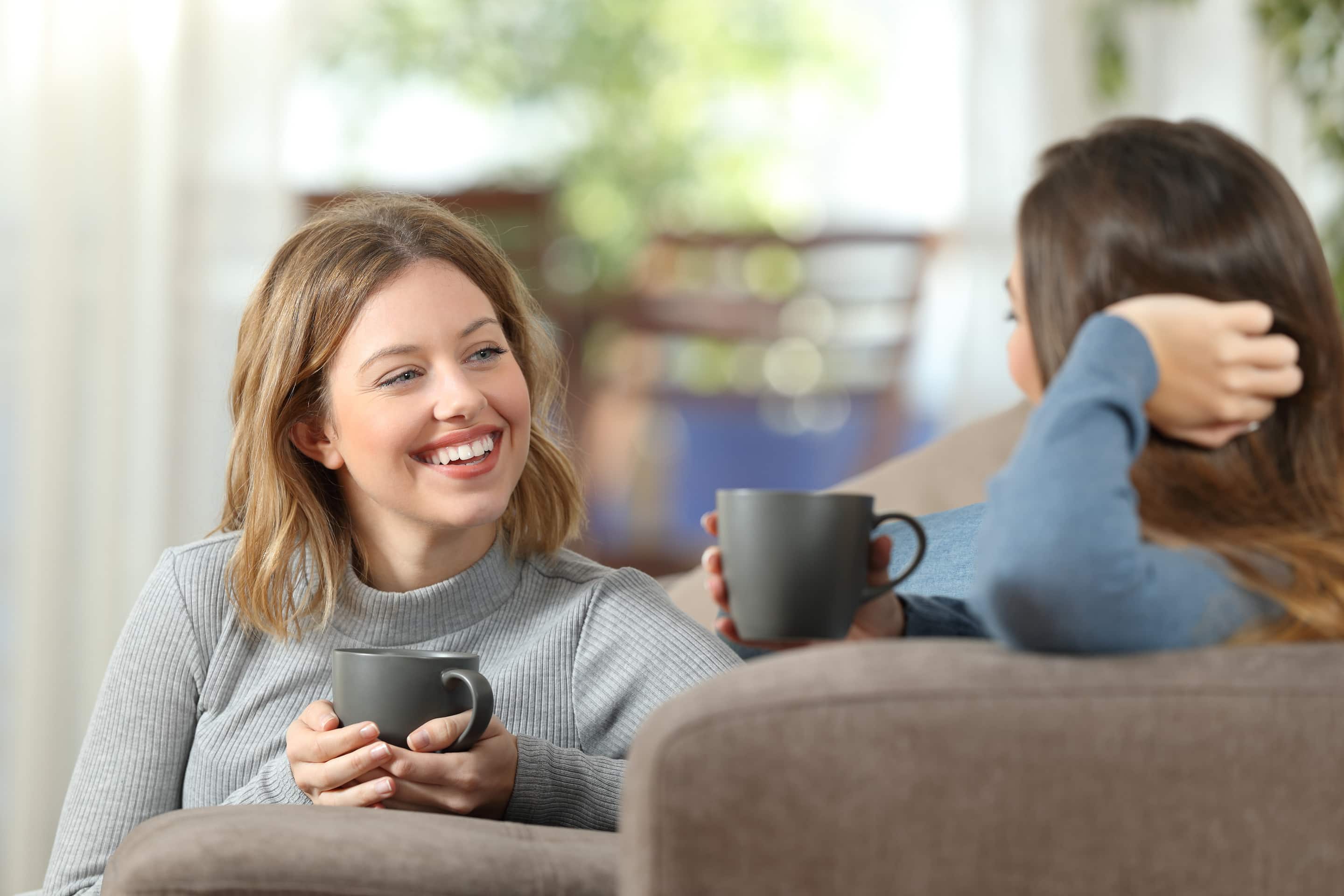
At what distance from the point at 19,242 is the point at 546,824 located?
1951 millimetres

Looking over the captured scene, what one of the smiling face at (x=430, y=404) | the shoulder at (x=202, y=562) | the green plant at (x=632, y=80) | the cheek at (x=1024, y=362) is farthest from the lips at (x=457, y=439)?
the green plant at (x=632, y=80)

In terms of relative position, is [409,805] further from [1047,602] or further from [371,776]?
[1047,602]

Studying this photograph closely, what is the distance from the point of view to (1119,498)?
0.74 meters

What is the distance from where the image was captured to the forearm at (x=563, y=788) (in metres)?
1.05

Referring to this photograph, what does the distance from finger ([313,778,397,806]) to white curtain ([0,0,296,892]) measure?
5.67 ft

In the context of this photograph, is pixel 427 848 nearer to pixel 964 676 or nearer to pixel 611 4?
pixel 964 676

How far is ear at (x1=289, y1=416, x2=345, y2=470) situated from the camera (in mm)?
1285

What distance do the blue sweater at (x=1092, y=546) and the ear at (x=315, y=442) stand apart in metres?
0.71

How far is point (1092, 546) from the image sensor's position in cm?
72

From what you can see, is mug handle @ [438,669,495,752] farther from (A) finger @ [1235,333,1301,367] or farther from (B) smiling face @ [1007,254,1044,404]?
(A) finger @ [1235,333,1301,367]

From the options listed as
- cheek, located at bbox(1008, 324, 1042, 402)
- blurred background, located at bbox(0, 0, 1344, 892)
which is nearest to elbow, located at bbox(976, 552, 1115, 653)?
cheek, located at bbox(1008, 324, 1042, 402)

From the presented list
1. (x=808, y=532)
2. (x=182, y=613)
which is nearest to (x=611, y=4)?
(x=182, y=613)

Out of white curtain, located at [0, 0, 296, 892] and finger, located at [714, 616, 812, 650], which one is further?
white curtain, located at [0, 0, 296, 892]

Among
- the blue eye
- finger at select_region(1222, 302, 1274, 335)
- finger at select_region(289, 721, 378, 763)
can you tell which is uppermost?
finger at select_region(1222, 302, 1274, 335)
